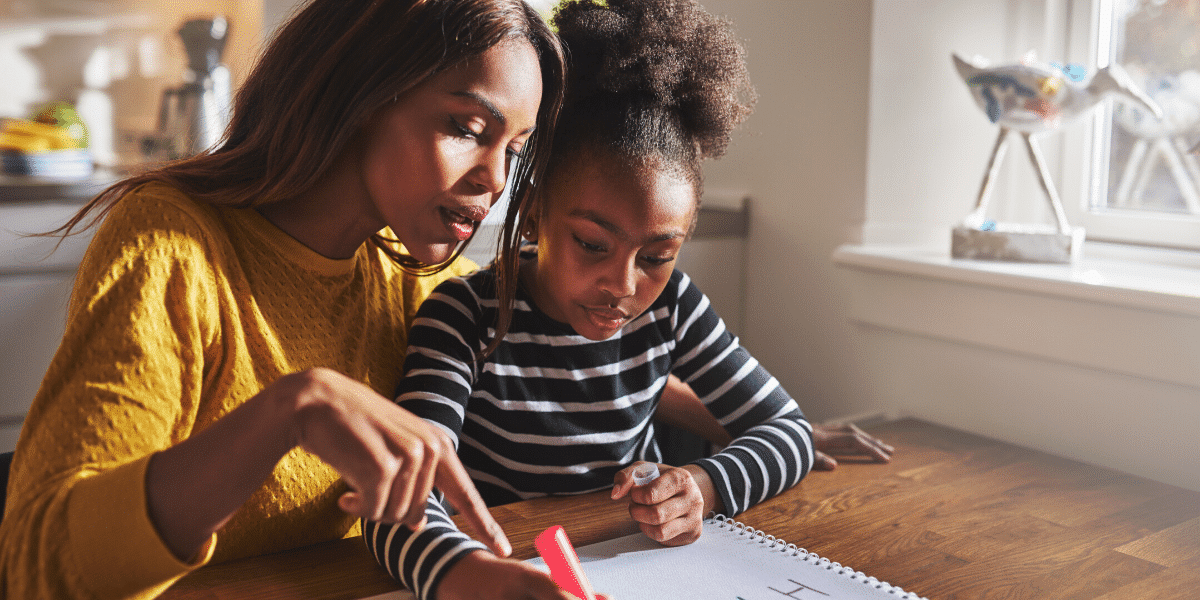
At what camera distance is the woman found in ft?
1.95

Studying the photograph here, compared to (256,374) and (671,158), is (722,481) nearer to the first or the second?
(671,158)

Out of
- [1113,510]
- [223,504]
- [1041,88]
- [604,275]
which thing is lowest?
[1113,510]

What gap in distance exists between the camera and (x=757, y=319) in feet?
5.89

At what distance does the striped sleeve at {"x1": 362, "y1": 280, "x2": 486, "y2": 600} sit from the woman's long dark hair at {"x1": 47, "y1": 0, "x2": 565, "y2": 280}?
184 millimetres

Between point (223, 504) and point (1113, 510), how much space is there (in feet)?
2.78

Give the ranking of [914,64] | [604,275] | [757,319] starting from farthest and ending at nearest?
1. [757,319]
2. [914,64]
3. [604,275]

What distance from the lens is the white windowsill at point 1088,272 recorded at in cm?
118

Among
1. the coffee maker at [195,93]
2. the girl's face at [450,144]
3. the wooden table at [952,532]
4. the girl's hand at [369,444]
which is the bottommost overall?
the wooden table at [952,532]

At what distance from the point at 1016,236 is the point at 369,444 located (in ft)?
3.79

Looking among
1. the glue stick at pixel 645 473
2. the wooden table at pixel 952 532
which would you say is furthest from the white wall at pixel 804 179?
the glue stick at pixel 645 473

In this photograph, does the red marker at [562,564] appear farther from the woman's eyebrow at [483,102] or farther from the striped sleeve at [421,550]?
the woman's eyebrow at [483,102]

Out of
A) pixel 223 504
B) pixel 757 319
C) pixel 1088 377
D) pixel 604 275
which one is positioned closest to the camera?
pixel 223 504

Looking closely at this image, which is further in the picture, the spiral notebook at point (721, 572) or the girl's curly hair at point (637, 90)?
the girl's curly hair at point (637, 90)

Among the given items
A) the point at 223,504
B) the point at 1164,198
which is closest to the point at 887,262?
the point at 1164,198
